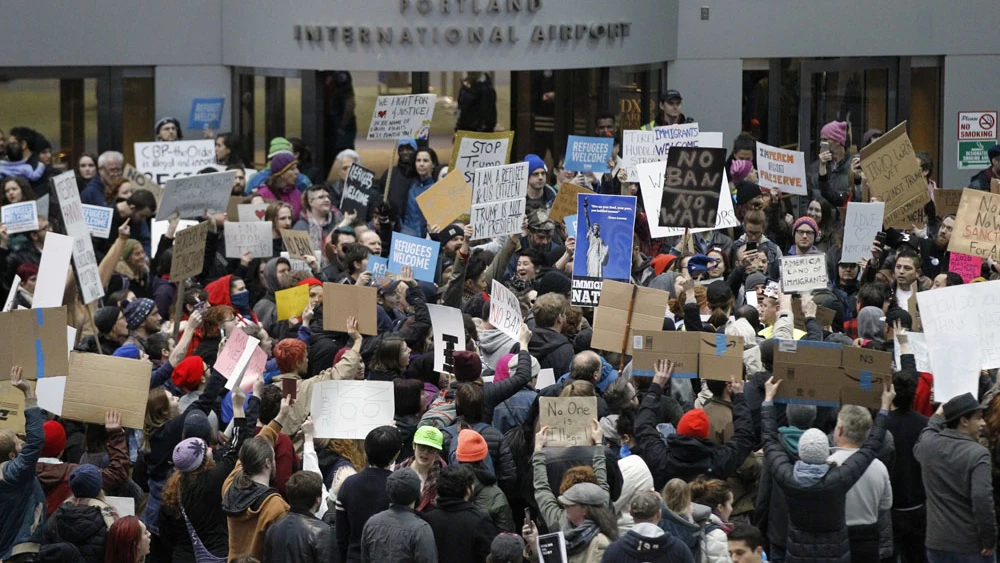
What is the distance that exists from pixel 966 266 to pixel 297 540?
24.8ft

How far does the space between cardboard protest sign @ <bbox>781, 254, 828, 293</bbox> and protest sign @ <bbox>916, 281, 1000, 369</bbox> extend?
8.70 feet

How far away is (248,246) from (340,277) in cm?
197

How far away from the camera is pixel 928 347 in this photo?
9.30 metres

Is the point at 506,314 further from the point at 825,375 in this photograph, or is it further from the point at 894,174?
the point at 894,174

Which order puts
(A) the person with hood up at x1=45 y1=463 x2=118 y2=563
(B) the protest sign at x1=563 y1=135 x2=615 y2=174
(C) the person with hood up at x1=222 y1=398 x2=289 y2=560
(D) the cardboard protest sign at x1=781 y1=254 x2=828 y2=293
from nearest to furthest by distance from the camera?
1. (A) the person with hood up at x1=45 y1=463 x2=118 y2=563
2. (C) the person with hood up at x1=222 y1=398 x2=289 y2=560
3. (D) the cardboard protest sign at x1=781 y1=254 x2=828 y2=293
4. (B) the protest sign at x1=563 y1=135 x2=615 y2=174

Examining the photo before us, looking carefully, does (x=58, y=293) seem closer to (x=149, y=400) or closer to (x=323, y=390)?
(x=149, y=400)

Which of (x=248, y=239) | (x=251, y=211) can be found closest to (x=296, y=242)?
(x=248, y=239)

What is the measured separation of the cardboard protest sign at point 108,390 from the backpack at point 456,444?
1.97 metres

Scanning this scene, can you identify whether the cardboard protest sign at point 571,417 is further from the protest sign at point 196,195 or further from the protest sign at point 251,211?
the protest sign at point 251,211

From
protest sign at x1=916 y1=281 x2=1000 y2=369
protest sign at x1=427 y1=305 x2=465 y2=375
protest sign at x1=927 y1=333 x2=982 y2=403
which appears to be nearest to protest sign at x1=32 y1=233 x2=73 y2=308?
protest sign at x1=427 y1=305 x2=465 y2=375

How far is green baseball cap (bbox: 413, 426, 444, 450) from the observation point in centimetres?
845

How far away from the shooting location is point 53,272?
11930mm

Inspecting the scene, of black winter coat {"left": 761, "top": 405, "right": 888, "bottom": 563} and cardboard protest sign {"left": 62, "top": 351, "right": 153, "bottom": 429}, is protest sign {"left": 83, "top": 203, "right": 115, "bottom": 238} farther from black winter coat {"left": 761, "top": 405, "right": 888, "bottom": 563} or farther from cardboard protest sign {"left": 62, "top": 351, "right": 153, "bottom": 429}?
black winter coat {"left": 761, "top": 405, "right": 888, "bottom": 563}

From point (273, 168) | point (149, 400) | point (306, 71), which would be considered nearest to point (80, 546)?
point (149, 400)
